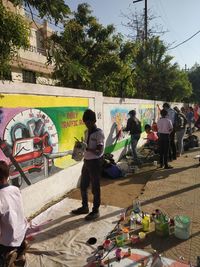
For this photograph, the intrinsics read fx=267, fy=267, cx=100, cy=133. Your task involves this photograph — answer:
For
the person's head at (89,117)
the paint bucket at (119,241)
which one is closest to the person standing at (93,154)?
the person's head at (89,117)

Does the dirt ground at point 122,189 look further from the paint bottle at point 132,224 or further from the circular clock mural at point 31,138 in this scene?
the circular clock mural at point 31,138

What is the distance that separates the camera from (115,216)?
5.09 m

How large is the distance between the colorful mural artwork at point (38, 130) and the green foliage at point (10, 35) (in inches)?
24.5

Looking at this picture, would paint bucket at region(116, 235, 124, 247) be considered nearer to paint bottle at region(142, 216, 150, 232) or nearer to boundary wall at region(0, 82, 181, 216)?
paint bottle at region(142, 216, 150, 232)

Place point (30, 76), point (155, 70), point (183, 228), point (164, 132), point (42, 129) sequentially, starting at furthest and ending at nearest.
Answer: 1. point (155, 70)
2. point (30, 76)
3. point (164, 132)
4. point (42, 129)
5. point (183, 228)

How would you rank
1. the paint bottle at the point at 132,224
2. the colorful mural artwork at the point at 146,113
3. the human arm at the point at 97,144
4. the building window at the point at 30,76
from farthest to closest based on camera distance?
the building window at the point at 30,76, the colorful mural artwork at the point at 146,113, the human arm at the point at 97,144, the paint bottle at the point at 132,224

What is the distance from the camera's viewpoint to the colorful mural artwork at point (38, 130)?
4586mm

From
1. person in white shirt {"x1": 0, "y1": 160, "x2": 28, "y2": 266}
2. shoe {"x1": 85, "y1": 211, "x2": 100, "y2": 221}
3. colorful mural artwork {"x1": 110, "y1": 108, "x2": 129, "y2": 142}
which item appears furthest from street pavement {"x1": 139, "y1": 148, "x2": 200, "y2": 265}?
colorful mural artwork {"x1": 110, "y1": 108, "x2": 129, "y2": 142}

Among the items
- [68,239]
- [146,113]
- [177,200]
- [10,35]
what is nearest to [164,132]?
[177,200]

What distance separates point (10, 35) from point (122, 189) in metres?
4.40

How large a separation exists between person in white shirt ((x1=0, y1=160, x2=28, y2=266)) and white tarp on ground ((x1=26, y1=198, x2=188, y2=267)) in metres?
0.88

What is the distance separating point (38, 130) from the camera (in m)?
5.38

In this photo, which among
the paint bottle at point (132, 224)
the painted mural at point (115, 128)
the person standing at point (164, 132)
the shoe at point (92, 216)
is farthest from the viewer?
the painted mural at point (115, 128)

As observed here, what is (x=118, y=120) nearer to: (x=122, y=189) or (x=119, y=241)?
(x=122, y=189)
